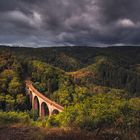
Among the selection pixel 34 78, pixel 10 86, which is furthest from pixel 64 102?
pixel 34 78

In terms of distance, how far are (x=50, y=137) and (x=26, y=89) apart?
3040 inches

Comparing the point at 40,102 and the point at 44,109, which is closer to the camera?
the point at 44,109

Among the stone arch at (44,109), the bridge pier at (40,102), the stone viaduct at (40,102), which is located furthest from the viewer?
the stone arch at (44,109)

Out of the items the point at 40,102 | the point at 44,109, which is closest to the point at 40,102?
the point at 40,102

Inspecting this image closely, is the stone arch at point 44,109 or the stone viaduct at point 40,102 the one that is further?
the stone arch at point 44,109

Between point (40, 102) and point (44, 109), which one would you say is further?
point (40, 102)

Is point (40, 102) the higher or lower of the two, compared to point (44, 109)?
higher

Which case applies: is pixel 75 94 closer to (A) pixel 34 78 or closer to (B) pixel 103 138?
(A) pixel 34 78

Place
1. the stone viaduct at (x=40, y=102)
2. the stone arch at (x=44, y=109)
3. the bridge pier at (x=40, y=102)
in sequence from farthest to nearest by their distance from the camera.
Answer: the stone arch at (x=44, y=109) < the stone viaduct at (x=40, y=102) < the bridge pier at (x=40, y=102)

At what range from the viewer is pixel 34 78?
102 metres

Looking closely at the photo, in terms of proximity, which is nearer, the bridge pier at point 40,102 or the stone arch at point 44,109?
the bridge pier at point 40,102

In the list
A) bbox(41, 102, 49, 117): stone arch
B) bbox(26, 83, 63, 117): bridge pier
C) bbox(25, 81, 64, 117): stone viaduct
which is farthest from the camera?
bbox(41, 102, 49, 117): stone arch

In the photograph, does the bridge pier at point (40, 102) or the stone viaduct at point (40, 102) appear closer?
the bridge pier at point (40, 102)

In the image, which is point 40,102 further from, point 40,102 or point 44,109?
point 44,109
